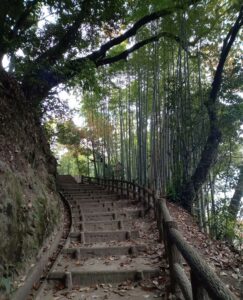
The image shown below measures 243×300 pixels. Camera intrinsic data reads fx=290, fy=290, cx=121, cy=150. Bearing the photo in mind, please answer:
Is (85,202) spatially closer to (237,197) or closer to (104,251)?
(104,251)

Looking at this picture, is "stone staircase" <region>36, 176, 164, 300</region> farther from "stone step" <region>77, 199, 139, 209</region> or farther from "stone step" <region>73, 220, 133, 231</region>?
"stone step" <region>77, 199, 139, 209</region>

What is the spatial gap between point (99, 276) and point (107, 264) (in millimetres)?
500

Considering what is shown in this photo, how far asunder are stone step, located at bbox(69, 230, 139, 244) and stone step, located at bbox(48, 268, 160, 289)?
1.66 m

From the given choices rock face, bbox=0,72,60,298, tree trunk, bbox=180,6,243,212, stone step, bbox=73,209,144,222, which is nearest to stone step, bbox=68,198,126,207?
stone step, bbox=73,209,144,222

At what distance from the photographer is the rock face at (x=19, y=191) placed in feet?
10.9

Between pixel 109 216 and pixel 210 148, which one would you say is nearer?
pixel 109 216

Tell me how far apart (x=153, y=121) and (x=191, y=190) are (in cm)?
237

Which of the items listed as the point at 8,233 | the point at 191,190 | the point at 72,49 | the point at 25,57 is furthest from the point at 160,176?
the point at 8,233

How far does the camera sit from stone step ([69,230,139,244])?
543cm

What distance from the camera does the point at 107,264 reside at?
4.21 m

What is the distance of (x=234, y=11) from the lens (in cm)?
845

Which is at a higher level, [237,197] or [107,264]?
[237,197]

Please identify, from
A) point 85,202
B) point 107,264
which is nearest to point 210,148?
point 85,202

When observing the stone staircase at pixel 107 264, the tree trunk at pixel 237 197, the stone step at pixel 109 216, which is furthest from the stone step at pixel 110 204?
the tree trunk at pixel 237 197
